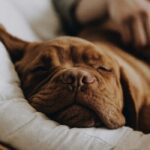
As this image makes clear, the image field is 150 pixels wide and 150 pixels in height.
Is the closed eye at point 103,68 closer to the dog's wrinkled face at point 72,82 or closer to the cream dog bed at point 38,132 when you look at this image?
the dog's wrinkled face at point 72,82

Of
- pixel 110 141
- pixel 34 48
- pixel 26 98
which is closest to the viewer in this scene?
pixel 110 141

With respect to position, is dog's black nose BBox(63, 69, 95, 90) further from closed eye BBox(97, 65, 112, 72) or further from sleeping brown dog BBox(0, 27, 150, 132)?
closed eye BBox(97, 65, 112, 72)

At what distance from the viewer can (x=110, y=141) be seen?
108 cm

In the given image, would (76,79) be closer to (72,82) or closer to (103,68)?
(72,82)

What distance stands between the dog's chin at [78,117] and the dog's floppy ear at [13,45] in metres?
0.36

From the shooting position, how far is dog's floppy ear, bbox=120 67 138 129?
135 centimetres

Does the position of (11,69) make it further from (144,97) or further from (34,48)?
(144,97)

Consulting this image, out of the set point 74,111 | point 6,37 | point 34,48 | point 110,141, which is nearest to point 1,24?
point 6,37

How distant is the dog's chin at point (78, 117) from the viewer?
3.82ft

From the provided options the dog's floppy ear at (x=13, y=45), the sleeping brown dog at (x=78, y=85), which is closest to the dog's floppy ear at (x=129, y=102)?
the sleeping brown dog at (x=78, y=85)

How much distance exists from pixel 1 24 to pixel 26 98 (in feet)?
1.24

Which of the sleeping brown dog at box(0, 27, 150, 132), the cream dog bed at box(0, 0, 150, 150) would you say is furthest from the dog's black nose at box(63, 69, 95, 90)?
the cream dog bed at box(0, 0, 150, 150)

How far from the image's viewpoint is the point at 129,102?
4.47 feet

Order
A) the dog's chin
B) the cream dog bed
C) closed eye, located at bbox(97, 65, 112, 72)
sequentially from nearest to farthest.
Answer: the cream dog bed < the dog's chin < closed eye, located at bbox(97, 65, 112, 72)
